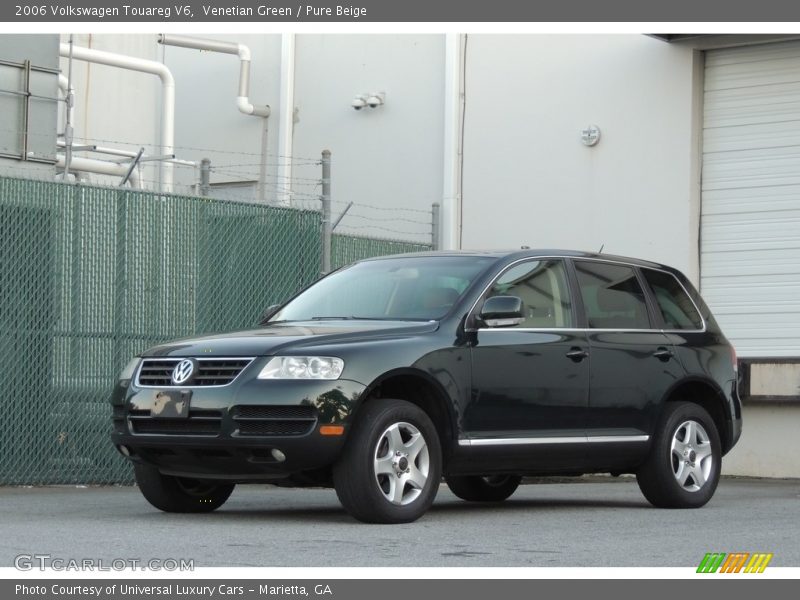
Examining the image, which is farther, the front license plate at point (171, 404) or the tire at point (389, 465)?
the front license plate at point (171, 404)

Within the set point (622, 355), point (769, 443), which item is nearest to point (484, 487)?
point (622, 355)

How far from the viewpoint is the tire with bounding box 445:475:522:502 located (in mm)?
12273

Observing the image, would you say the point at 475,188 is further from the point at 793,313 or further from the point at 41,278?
the point at 41,278

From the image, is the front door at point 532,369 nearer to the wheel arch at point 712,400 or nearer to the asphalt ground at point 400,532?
the asphalt ground at point 400,532

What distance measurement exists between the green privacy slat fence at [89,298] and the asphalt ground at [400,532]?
602 millimetres

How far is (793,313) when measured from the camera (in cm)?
1686

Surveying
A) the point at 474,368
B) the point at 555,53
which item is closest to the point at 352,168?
the point at 555,53

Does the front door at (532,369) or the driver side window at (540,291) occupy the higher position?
the driver side window at (540,291)

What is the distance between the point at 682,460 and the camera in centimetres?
1161

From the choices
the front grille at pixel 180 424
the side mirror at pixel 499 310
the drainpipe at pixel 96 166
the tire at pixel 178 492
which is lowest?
the tire at pixel 178 492

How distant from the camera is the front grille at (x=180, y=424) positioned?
9555mm

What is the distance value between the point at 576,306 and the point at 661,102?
24.2 ft

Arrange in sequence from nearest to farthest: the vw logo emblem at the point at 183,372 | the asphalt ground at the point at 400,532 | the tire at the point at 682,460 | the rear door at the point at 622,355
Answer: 1. the asphalt ground at the point at 400,532
2. the vw logo emblem at the point at 183,372
3. the rear door at the point at 622,355
4. the tire at the point at 682,460
